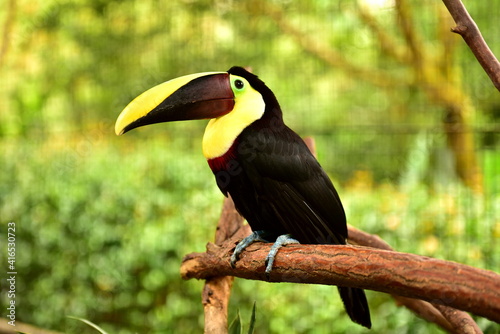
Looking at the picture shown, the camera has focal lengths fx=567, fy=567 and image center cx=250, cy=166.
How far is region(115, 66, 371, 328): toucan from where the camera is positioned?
4.34ft

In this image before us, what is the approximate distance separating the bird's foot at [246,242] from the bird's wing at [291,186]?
0.33 feet

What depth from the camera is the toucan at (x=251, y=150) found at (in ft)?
4.34

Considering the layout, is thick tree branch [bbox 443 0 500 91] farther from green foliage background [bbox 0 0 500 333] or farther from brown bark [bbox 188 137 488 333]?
green foliage background [bbox 0 0 500 333]

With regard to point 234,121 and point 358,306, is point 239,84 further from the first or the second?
point 358,306

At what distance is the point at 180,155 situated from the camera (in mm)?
3004

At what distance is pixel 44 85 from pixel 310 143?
256 centimetres

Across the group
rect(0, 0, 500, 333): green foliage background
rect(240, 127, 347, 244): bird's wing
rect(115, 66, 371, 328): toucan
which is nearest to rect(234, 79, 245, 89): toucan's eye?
rect(115, 66, 371, 328): toucan

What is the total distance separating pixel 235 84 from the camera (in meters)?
1.38

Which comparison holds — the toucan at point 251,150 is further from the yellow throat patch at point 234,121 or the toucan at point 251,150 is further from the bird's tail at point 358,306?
the bird's tail at point 358,306

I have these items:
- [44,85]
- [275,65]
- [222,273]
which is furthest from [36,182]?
[222,273]

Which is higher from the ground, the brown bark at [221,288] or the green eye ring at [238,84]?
the green eye ring at [238,84]

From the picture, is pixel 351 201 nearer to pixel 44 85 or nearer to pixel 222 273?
pixel 222 273

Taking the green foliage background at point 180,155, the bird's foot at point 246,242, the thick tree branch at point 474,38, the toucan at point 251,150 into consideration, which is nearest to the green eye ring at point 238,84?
the toucan at point 251,150

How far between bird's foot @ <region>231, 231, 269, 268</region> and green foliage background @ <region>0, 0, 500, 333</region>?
3.41ft
